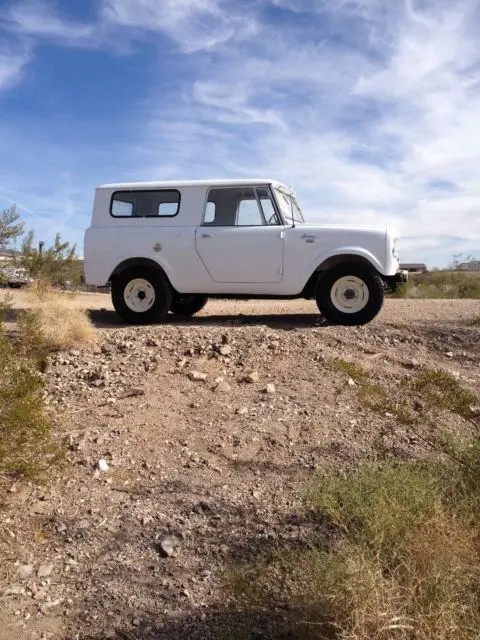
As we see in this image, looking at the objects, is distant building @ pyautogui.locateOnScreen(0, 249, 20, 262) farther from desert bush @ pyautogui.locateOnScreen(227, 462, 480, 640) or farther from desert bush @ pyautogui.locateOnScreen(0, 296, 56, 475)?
desert bush @ pyautogui.locateOnScreen(227, 462, 480, 640)

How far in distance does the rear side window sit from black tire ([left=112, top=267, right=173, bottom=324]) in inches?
30.5

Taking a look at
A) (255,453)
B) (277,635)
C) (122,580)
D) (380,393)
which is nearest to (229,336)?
(380,393)

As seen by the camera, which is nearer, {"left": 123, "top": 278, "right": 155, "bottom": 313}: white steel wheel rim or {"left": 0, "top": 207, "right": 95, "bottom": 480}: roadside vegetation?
{"left": 0, "top": 207, "right": 95, "bottom": 480}: roadside vegetation

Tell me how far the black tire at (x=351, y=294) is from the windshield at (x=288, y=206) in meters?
1.04

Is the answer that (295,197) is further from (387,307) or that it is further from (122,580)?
(122,580)

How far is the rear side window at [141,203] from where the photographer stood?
9.34 metres

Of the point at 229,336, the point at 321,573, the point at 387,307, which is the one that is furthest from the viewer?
the point at 387,307

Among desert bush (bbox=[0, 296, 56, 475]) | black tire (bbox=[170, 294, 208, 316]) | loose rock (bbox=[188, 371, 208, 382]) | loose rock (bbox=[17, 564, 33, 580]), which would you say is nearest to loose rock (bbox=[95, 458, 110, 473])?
desert bush (bbox=[0, 296, 56, 475])

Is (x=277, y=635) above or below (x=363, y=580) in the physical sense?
below

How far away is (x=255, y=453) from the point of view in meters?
5.66

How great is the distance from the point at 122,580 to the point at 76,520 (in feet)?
2.53

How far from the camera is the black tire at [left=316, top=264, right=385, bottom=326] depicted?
28.5 feet

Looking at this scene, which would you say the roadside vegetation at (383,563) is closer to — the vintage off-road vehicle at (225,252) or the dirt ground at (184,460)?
the dirt ground at (184,460)

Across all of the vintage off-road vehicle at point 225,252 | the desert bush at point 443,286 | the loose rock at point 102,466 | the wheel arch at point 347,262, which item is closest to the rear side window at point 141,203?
the vintage off-road vehicle at point 225,252
